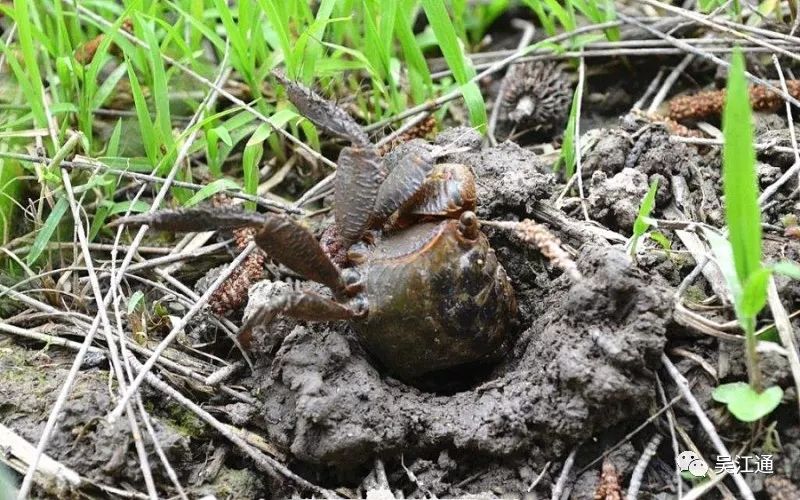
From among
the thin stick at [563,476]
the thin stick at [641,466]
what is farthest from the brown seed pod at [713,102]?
the thin stick at [563,476]

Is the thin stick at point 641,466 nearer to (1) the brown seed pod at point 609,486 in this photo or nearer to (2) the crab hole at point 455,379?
(1) the brown seed pod at point 609,486

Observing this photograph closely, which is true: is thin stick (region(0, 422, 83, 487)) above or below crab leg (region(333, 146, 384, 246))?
below

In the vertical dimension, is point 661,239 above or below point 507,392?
above

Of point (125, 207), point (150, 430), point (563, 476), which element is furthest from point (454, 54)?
point (150, 430)

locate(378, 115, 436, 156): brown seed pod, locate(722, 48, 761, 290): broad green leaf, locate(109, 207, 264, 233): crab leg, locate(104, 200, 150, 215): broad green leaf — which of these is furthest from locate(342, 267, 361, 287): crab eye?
locate(722, 48, 761, 290): broad green leaf

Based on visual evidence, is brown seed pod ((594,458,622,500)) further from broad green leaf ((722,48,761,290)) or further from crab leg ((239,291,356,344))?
crab leg ((239,291,356,344))

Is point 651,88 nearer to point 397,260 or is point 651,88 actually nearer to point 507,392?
point 397,260
